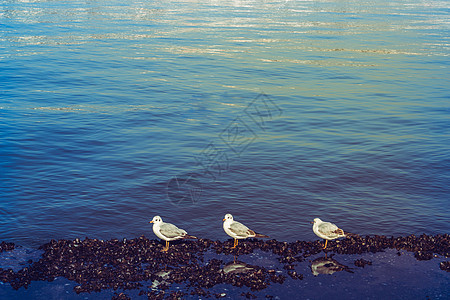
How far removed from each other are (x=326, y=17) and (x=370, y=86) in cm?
4402

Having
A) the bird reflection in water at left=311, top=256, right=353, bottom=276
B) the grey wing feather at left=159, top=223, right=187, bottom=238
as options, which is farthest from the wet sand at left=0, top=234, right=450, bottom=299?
the grey wing feather at left=159, top=223, right=187, bottom=238

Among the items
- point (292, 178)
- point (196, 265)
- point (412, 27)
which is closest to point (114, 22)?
point (412, 27)

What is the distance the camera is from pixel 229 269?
17.8 m

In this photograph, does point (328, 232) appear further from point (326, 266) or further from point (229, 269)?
point (229, 269)

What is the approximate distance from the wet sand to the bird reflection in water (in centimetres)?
3

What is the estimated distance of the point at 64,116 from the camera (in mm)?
36625

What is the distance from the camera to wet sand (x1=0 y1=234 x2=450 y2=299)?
16562mm

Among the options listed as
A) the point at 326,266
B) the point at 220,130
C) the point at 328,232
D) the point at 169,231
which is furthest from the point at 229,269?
the point at 220,130

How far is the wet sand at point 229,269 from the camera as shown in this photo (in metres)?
16.6

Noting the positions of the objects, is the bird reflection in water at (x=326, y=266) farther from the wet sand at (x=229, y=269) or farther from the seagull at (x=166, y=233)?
the seagull at (x=166, y=233)

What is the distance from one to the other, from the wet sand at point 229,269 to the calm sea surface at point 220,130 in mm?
1597

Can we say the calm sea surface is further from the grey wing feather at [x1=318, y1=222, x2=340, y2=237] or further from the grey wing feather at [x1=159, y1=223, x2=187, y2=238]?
the grey wing feather at [x1=159, y1=223, x2=187, y2=238]

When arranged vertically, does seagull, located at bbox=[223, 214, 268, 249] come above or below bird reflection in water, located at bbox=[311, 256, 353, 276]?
above

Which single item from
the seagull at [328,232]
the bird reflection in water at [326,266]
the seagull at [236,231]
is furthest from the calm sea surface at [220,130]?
the seagull at [236,231]
